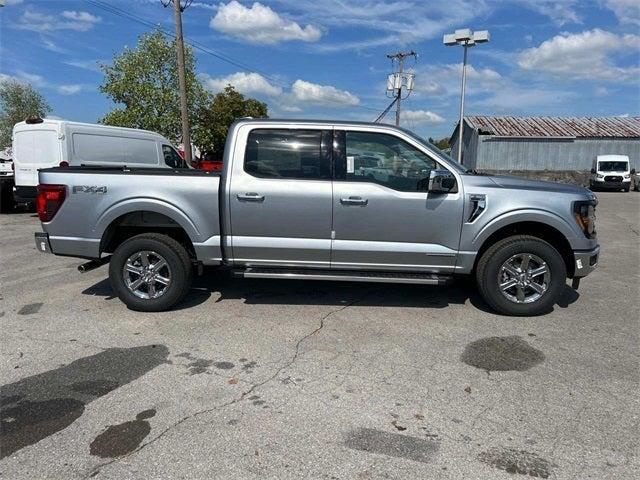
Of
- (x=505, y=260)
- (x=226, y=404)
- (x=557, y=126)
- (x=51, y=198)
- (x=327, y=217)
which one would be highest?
(x=557, y=126)

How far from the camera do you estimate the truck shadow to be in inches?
214

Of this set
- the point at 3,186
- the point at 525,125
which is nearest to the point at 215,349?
the point at 3,186

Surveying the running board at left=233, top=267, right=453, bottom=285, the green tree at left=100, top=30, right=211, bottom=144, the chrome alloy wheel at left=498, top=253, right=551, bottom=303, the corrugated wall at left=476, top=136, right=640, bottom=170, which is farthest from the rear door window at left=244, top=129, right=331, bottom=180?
the corrugated wall at left=476, top=136, right=640, bottom=170

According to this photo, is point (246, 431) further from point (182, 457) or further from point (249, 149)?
point (249, 149)

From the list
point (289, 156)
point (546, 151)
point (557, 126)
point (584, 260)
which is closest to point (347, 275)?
point (289, 156)

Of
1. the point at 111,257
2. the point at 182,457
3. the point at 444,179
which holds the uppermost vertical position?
the point at 444,179

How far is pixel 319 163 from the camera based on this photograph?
4.87 meters

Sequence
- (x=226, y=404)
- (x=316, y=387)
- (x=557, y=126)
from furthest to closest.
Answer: (x=557, y=126) < (x=316, y=387) < (x=226, y=404)

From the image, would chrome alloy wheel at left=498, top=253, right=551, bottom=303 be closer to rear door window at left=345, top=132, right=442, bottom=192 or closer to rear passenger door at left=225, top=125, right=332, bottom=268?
rear door window at left=345, top=132, right=442, bottom=192

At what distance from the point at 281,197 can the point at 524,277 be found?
102 inches

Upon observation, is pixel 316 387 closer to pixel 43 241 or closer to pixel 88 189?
pixel 88 189

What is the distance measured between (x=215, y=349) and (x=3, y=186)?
12.5 metres

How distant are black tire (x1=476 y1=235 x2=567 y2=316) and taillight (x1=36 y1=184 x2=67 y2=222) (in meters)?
4.30

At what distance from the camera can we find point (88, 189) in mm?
4883
